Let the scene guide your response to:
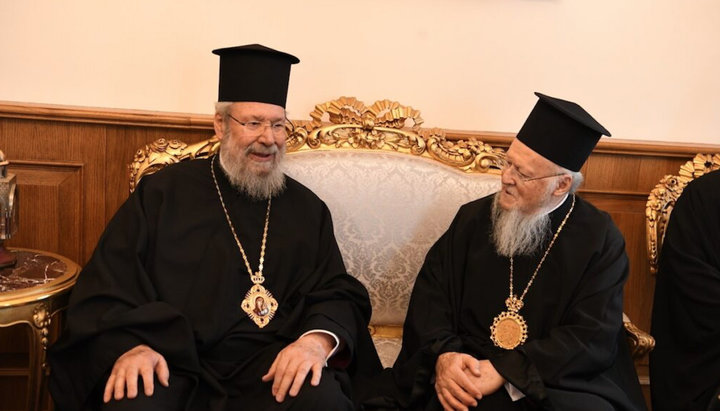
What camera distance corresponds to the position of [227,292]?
128 inches

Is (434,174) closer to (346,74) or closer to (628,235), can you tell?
(346,74)

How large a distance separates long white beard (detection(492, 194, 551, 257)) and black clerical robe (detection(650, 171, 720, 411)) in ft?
2.50

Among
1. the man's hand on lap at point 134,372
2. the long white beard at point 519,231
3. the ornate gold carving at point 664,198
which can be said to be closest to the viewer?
the man's hand on lap at point 134,372

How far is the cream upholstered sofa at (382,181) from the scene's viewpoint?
374 centimetres

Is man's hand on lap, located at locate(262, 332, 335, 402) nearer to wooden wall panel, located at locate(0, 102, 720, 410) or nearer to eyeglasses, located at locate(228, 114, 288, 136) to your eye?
eyeglasses, located at locate(228, 114, 288, 136)

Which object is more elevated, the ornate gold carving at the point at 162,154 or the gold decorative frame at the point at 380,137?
the gold decorative frame at the point at 380,137

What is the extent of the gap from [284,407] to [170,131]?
5.26 ft

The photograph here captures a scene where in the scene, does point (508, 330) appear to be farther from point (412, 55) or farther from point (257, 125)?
point (412, 55)

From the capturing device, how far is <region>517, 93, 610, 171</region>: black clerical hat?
10.6 feet

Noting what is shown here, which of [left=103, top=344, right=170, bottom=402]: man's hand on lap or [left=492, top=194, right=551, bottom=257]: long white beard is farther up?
[left=492, top=194, right=551, bottom=257]: long white beard

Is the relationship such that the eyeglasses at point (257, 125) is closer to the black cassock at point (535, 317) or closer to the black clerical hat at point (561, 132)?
the black cassock at point (535, 317)

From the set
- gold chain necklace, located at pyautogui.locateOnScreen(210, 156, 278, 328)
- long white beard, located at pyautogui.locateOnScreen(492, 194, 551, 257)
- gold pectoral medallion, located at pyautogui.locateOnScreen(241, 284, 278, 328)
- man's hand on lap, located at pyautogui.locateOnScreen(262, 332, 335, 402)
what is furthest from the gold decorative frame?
man's hand on lap, located at pyautogui.locateOnScreen(262, 332, 335, 402)

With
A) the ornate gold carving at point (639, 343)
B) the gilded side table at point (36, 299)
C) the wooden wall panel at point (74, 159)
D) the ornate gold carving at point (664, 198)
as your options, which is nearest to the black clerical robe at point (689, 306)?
the ornate gold carving at point (664, 198)

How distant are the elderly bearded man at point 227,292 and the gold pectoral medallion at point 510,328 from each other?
52 centimetres
